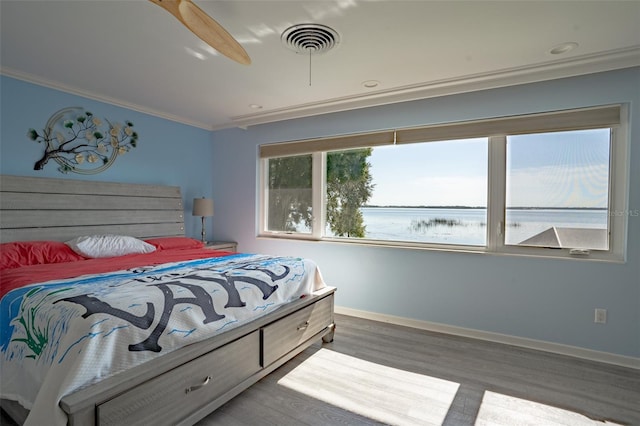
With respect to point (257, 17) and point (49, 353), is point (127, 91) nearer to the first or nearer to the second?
point (257, 17)

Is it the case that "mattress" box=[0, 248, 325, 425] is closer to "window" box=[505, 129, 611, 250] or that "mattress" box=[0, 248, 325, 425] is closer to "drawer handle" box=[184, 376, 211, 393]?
"drawer handle" box=[184, 376, 211, 393]

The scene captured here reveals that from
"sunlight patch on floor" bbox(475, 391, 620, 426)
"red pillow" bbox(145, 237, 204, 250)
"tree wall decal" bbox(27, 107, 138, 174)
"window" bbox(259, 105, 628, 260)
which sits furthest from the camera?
"red pillow" bbox(145, 237, 204, 250)

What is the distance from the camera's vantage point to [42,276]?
2.14m

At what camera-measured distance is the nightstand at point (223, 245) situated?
13.8 ft

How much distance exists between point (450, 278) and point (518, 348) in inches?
31.0

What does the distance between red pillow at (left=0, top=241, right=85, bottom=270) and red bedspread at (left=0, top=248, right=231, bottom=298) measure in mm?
150

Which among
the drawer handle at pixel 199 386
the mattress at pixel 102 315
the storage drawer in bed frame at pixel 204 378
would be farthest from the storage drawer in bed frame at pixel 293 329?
the drawer handle at pixel 199 386

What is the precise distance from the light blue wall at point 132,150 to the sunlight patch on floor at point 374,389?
2829 millimetres

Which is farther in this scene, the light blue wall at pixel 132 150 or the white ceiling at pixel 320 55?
the light blue wall at pixel 132 150

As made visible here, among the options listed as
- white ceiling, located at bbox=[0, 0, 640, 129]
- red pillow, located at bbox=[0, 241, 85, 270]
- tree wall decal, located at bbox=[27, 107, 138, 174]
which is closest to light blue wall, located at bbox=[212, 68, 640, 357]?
white ceiling, located at bbox=[0, 0, 640, 129]

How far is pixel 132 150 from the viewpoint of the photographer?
3791mm

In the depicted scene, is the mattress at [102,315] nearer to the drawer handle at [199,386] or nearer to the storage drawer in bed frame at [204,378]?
the storage drawer in bed frame at [204,378]

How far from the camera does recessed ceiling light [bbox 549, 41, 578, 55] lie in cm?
234

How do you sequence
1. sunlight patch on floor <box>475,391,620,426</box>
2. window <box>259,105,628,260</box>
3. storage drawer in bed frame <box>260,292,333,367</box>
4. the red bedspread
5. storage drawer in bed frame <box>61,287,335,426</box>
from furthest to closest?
window <box>259,105,628,260</box> → storage drawer in bed frame <box>260,292,333,367</box> → the red bedspread → sunlight patch on floor <box>475,391,620,426</box> → storage drawer in bed frame <box>61,287,335,426</box>
